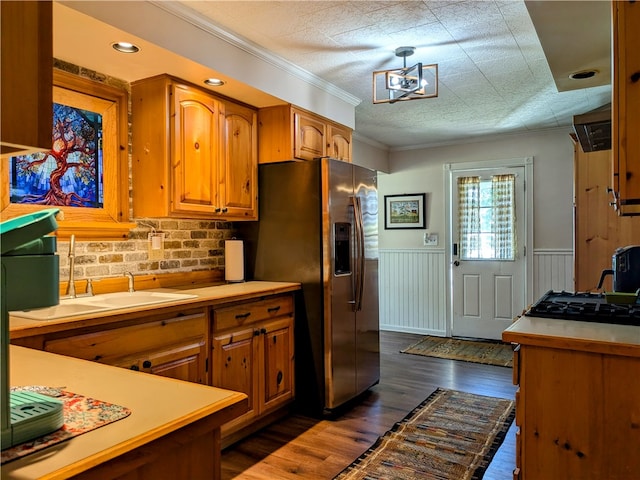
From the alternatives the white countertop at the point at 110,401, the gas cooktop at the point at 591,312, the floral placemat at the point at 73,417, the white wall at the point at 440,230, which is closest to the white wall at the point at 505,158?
the white wall at the point at 440,230

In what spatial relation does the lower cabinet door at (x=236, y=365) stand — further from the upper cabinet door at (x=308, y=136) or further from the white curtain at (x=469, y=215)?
the white curtain at (x=469, y=215)

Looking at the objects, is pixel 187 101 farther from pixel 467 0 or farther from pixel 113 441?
pixel 113 441

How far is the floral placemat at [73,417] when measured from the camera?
715 mm

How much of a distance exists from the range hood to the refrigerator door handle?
58.4 inches

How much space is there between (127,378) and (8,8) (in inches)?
31.3

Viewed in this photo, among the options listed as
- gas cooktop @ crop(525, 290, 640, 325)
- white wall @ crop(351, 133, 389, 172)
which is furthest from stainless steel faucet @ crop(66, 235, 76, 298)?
white wall @ crop(351, 133, 389, 172)

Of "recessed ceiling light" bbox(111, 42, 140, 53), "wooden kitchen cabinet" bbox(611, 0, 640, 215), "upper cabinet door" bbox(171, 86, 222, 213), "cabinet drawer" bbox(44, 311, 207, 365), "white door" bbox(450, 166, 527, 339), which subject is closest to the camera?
"wooden kitchen cabinet" bbox(611, 0, 640, 215)

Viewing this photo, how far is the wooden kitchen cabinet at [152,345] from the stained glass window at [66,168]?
85cm

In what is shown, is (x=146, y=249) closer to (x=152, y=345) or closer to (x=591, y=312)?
(x=152, y=345)

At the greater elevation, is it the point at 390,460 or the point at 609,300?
the point at 609,300

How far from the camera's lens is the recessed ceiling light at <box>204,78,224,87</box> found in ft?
8.83

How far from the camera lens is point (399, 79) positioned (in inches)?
107

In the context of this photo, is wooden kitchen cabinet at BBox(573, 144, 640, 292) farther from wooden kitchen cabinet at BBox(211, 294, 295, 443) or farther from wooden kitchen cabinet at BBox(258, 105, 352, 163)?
wooden kitchen cabinet at BBox(211, 294, 295, 443)

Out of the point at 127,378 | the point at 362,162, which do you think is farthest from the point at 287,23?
the point at 362,162
